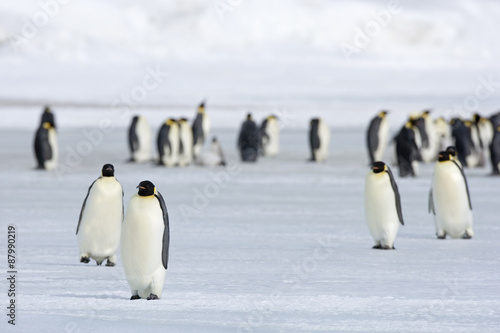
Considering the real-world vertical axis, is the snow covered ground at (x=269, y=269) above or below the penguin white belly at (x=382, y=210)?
below

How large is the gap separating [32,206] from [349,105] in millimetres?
38449

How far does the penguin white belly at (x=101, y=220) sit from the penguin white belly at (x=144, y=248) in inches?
29.6

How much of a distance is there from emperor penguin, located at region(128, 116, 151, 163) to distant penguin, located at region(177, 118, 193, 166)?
1.85 feet

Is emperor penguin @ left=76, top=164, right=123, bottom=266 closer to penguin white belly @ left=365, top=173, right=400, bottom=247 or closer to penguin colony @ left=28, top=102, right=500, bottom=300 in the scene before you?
penguin colony @ left=28, top=102, right=500, bottom=300

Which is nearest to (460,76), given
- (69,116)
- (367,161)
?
(69,116)

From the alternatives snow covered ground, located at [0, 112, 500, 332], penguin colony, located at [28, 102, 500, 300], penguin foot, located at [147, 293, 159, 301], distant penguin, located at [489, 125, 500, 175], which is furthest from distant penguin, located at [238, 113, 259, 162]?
penguin foot, located at [147, 293, 159, 301]

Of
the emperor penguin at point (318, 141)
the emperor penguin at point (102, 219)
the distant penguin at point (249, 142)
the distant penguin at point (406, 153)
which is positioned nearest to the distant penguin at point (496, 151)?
the distant penguin at point (406, 153)

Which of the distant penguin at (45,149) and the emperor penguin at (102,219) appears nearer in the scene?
the emperor penguin at (102,219)

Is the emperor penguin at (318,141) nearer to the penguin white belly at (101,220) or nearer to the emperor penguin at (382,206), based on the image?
the emperor penguin at (382,206)

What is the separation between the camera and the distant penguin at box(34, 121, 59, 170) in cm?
1148

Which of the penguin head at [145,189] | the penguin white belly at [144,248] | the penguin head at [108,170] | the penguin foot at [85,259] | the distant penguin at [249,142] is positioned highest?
the distant penguin at [249,142]

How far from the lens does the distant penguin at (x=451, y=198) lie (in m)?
5.78

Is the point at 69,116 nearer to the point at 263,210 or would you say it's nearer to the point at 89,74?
the point at 263,210

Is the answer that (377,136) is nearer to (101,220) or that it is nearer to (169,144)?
(169,144)
